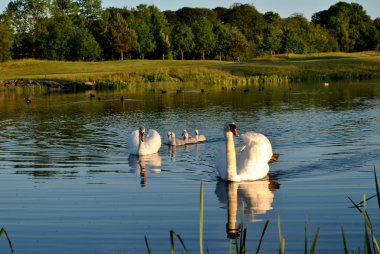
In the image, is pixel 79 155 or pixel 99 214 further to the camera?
pixel 79 155

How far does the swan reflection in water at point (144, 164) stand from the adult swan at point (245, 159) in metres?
1.93

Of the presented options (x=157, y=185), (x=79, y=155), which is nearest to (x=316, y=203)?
(x=157, y=185)

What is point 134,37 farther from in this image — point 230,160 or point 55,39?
point 230,160

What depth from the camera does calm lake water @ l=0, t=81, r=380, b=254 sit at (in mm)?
9367

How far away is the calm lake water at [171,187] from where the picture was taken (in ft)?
30.7

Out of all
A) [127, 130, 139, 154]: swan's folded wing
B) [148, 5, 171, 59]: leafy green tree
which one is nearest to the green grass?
[148, 5, 171, 59]: leafy green tree

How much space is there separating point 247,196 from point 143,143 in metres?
6.81

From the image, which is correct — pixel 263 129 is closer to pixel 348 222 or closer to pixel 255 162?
pixel 255 162

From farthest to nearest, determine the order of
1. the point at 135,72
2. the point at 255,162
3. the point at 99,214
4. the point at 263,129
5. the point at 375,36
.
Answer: the point at 375,36 → the point at 135,72 → the point at 263,129 → the point at 255,162 → the point at 99,214

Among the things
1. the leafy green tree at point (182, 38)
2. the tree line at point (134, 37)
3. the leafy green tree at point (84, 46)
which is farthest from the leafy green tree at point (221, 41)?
the leafy green tree at point (84, 46)

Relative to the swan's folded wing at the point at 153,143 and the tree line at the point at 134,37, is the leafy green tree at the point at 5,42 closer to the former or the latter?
the tree line at the point at 134,37

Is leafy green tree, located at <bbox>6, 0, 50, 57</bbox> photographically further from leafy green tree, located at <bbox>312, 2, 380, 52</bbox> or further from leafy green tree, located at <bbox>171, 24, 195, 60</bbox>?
leafy green tree, located at <bbox>312, 2, 380, 52</bbox>

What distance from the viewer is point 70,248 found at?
8914 mm

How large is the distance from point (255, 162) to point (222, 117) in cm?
1657
